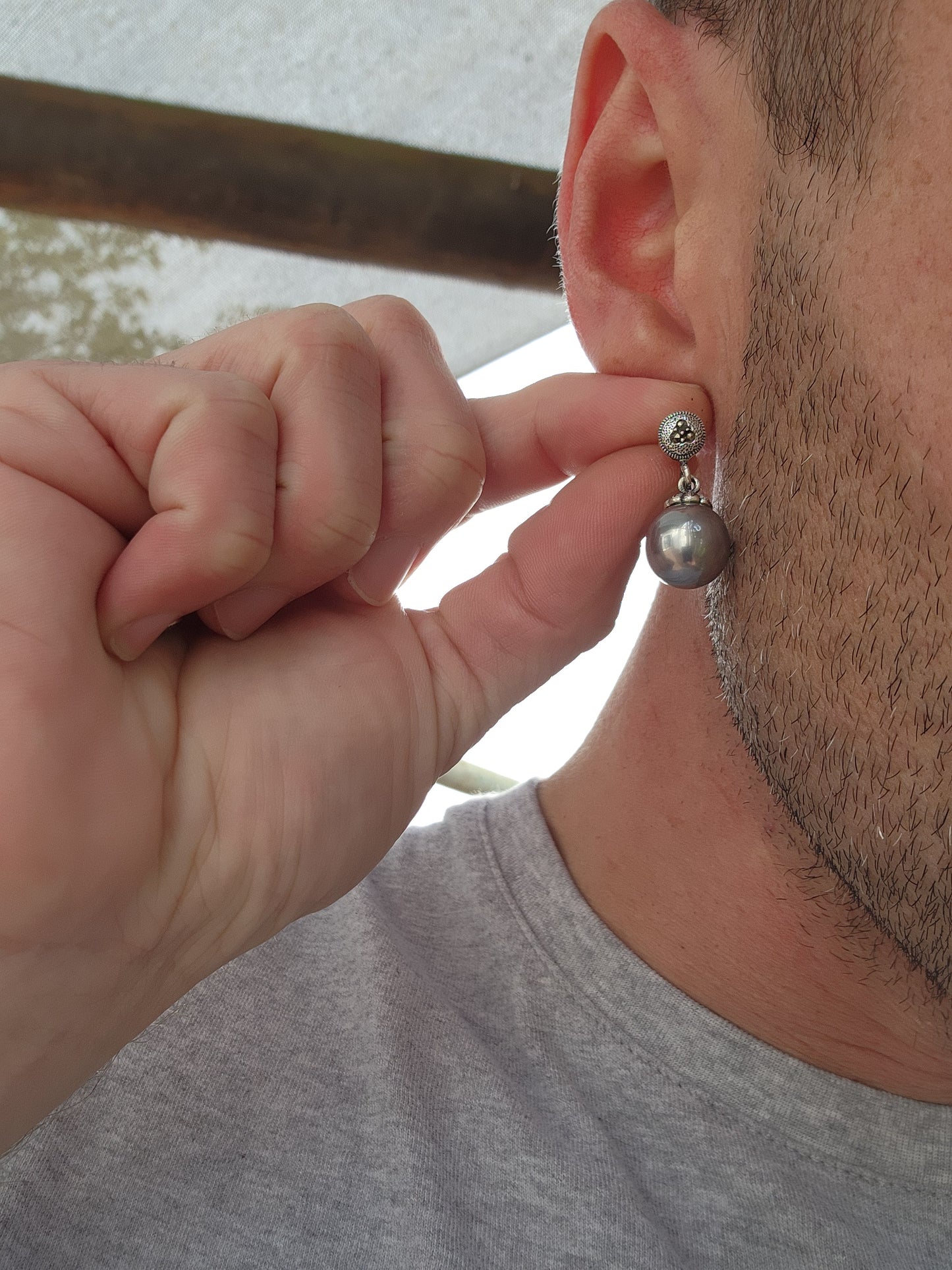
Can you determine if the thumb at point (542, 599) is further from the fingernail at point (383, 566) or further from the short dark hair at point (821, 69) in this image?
the short dark hair at point (821, 69)

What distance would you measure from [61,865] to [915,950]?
714mm

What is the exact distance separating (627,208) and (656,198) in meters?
0.03

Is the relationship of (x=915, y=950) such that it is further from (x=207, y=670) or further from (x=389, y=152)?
(x=389, y=152)

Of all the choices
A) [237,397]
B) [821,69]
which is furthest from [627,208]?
[237,397]

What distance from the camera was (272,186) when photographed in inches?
57.9

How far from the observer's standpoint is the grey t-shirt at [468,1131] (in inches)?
37.4

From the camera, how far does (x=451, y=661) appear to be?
3.16 ft

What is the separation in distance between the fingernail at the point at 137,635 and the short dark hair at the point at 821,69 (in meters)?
0.65

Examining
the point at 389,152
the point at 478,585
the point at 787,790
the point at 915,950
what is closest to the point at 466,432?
the point at 478,585

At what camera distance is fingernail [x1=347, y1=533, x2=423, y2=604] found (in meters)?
0.90

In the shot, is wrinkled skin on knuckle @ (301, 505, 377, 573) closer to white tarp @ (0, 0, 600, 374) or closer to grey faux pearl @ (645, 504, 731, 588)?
grey faux pearl @ (645, 504, 731, 588)

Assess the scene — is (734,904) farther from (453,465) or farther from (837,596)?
(453,465)

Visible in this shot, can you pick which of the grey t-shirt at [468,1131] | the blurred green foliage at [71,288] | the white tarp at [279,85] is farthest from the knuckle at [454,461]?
the blurred green foliage at [71,288]

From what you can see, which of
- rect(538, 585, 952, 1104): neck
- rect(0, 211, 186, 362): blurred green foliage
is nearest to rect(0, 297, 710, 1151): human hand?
rect(538, 585, 952, 1104): neck
